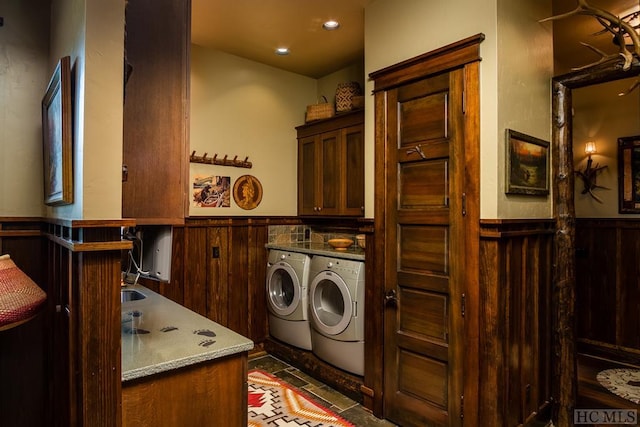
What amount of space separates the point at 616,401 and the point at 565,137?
6.66 ft

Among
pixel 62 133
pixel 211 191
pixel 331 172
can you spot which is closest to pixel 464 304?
pixel 331 172

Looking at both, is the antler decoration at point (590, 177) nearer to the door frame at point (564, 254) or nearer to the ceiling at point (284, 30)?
the door frame at point (564, 254)

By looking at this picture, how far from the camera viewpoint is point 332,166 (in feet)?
12.5

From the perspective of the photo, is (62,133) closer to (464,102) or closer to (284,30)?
(464,102)

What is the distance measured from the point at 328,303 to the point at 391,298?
2.90 ft

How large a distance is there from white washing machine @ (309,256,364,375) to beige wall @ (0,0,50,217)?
78.5 inches

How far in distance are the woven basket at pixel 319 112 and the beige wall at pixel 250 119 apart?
287mm

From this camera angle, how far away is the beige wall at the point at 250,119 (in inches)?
143

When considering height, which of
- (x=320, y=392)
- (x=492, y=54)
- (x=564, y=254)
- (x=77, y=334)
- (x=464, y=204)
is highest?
(x=492, y=54)

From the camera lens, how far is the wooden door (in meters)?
2.26

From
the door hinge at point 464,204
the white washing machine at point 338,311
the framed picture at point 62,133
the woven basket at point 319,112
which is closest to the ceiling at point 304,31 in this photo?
the woven basket at point 319,112

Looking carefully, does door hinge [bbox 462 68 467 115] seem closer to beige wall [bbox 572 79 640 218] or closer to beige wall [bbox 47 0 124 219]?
beige wall [bbox 47 0 124 219]

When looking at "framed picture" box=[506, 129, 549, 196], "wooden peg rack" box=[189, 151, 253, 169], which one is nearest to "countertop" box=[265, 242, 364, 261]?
"wooden peg rack" box=[189, 151, 253, 169]

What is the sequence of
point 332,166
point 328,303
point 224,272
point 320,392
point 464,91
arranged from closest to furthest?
point 464,91 → point 320,392 → point 328,303 → point 224,272 → point 332,166
